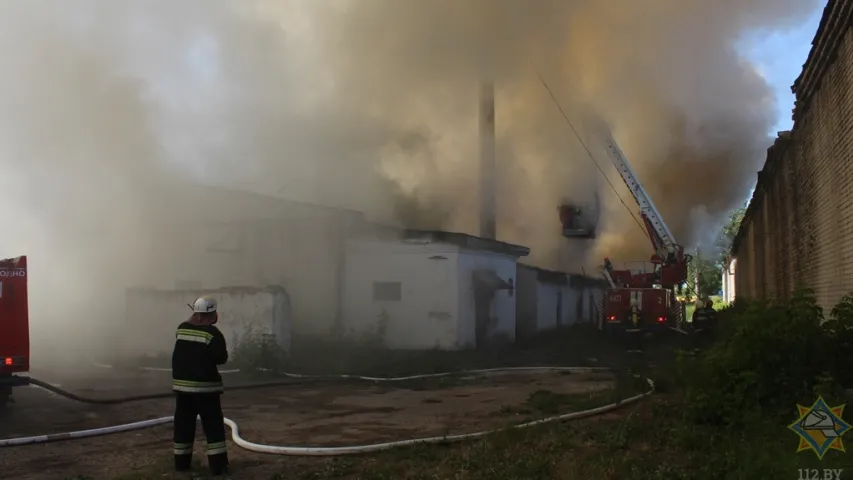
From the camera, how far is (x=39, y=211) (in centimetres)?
1519

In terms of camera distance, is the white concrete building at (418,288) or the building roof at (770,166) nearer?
the building roof at (770,166)

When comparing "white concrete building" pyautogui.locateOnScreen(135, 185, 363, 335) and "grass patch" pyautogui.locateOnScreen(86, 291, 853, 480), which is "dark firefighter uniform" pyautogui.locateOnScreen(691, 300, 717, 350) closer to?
"white concrete building" pyautogui.locateOnScreen(135, 185, 363, 335)

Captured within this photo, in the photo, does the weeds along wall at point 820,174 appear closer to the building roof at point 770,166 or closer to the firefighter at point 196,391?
the building roof at point 770,166

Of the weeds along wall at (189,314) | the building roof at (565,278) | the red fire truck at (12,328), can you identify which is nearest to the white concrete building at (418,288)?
the weeds along wall at (189,314)

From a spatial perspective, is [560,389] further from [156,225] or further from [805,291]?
[156,225]

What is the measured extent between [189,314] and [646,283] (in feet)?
34.6

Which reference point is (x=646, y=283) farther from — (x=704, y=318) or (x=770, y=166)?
(x=770, y=166)

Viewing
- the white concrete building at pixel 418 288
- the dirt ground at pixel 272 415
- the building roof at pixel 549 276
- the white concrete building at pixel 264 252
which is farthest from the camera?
the building roof at pixel 549 276

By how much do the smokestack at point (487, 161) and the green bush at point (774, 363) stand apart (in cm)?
965

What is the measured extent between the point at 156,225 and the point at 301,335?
3.89 meters

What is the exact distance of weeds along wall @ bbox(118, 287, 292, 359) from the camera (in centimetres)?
1288

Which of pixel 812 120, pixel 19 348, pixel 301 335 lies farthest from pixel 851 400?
pixel 301 335

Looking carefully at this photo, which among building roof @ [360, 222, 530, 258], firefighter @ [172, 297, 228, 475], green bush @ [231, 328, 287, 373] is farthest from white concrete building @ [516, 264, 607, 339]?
firefighter @ [172, 297, 228, 475]

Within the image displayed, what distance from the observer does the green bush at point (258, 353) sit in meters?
12.1
